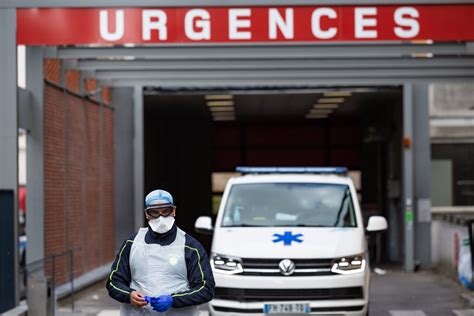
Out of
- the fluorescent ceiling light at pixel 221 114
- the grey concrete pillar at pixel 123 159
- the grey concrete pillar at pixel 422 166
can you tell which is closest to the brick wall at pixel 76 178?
the grey concrete pillar at pixel 123 159

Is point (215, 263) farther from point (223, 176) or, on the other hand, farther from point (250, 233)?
point (223, 176)

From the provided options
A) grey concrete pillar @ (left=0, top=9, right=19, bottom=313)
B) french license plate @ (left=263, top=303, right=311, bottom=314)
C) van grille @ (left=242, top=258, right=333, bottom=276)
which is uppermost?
grey concrete pillar @ (left=0, top=9, right=19, bottom=313)

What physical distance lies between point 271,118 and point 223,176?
3415 millimetres

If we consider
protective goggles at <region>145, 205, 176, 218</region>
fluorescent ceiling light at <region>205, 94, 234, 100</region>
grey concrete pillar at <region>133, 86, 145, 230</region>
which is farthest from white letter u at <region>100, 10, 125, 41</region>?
fluorescent ceiling light at <region>205, 94, 234, 100</region>

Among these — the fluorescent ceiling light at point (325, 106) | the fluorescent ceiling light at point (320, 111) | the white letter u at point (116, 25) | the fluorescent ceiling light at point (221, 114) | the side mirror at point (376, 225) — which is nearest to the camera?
the side mirror at point (376, 225)

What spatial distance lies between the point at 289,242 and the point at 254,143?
2268 centimetres

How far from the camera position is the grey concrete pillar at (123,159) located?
2273cm

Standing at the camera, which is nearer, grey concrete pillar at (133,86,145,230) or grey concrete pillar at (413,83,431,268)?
grey concrete pillar at (413,83,431,268)

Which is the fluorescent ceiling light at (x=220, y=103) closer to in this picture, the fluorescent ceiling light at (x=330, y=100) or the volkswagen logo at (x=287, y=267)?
the fluorescent ceiling light at (x=330, y=100)

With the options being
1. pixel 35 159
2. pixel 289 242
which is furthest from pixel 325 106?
pixel 289 242

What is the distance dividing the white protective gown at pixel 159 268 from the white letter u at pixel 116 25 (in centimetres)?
771

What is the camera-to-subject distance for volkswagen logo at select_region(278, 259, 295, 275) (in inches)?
457

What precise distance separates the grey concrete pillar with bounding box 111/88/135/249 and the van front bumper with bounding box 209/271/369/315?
11309 millimetres

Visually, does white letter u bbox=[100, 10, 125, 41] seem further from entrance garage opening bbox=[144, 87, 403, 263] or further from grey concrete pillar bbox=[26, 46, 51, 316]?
entrance garage opening bbox=[144, 87, 403, 263]
